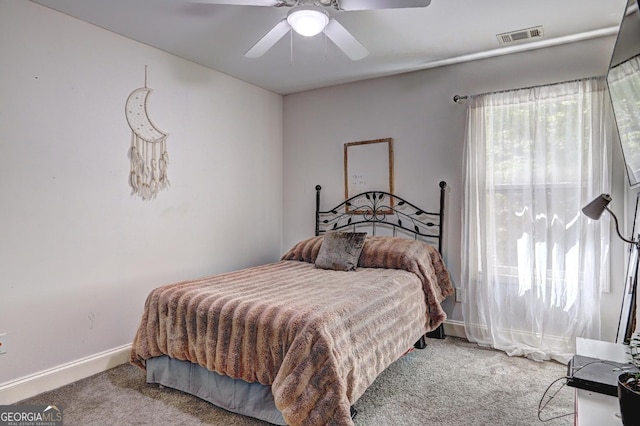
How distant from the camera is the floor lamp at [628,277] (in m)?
2.12

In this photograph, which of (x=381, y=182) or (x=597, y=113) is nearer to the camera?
(x=597, y=113)

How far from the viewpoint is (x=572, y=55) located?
294 cm

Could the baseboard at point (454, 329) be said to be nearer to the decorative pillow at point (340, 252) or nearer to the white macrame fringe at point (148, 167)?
the decorative pillow at point (340, 252)

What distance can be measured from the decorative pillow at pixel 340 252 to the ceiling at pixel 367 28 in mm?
1586

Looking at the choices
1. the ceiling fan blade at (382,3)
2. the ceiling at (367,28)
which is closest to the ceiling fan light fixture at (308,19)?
the ceiling fan blade at (382,3)

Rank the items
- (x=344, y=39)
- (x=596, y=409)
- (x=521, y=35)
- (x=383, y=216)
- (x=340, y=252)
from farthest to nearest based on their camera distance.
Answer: (x=383, y=216)
(x=340, y=252)
(x=521, y=35)
(x=344, y=39)
(x=596, y=409)

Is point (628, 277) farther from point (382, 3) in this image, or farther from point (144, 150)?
point (144, 150)

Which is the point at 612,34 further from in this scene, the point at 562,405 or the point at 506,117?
the point at 562,405

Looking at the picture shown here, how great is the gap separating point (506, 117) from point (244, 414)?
2.93 m

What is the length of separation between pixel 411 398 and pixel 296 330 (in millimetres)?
1018

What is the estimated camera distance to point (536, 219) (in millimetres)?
2998

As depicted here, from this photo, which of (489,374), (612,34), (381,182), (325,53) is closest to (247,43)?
(325,53)

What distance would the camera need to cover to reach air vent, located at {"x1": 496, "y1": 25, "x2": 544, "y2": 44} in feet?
9.04

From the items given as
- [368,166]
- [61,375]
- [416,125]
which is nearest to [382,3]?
[416,125]
